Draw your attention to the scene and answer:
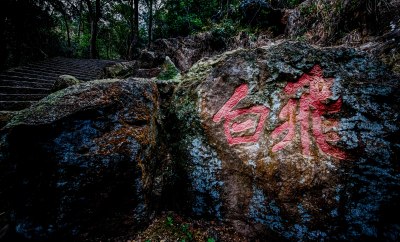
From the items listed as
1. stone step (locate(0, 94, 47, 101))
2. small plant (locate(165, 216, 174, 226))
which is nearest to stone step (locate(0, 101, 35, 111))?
stone step (locate(0, 94, 47, 101))

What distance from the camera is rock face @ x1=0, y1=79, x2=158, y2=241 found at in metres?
1.90

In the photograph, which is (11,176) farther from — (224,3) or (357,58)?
(224,3)

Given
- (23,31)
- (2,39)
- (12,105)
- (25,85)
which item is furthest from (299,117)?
(23,31)

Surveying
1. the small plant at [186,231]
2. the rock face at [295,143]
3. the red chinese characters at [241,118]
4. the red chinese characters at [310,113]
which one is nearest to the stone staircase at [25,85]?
the rock face at [295,143]

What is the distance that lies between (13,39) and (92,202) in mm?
10060

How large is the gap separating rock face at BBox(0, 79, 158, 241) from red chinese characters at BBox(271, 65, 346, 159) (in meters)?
1.63

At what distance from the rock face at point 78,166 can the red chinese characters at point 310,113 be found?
5.35 ft

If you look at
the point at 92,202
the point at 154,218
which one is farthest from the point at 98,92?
the point at 154,218

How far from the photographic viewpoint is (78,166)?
77.1 inches

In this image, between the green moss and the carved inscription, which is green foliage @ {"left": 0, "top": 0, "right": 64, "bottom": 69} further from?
the carved inscription

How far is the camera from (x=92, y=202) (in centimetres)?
200

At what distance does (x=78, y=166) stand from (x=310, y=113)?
8.30ft

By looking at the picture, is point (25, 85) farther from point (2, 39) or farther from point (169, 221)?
point (169, 221)

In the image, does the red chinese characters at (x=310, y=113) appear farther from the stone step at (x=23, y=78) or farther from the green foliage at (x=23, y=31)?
the green foliage at (x=23, y=31)
